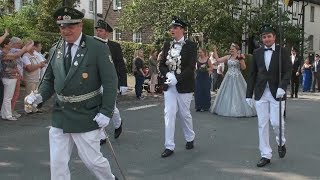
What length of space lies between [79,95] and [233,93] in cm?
860

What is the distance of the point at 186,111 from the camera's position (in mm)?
7598

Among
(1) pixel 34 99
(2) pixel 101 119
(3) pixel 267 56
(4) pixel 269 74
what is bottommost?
(2) pixel 101 119

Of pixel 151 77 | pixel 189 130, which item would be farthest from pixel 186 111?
pixel 151 77

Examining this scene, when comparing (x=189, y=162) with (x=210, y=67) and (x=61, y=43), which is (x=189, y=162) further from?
(x=210, y=67)

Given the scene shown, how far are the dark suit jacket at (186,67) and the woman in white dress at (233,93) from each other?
17.1ft

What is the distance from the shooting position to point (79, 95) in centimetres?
470

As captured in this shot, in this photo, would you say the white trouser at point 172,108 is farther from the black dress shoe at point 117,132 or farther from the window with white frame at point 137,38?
the window with white frame at point 137,38

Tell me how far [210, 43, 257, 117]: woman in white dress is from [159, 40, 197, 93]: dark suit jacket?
520cm

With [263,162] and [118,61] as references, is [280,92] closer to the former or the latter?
[263,162]

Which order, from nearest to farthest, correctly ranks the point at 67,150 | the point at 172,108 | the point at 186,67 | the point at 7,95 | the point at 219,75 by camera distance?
1. the point at 67,150
2. the point at 172,108
3. the point at 186,67
4. the point at 7,95
5. the point at 219,75

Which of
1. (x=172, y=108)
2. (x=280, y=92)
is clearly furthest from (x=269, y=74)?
(x=172, y=108)

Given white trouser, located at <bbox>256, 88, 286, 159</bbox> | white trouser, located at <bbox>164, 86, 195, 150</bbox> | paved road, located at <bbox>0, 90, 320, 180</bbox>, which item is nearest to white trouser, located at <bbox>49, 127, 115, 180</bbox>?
paved road, located at <bbox>0, 90, 320, 180</bbox>

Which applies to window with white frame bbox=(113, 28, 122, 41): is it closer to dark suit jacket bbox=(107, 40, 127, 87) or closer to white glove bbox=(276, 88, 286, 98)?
dark suit jacket bbox=(107, 40, 127, 87)

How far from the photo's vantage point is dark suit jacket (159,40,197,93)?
7371 mm
